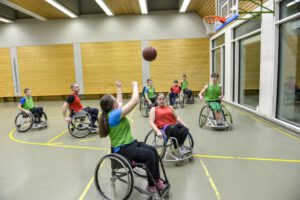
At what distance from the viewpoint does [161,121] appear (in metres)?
3.23

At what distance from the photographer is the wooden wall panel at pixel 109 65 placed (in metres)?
11.0

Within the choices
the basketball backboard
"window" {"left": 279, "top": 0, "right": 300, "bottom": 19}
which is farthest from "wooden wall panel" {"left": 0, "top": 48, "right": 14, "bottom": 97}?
"window" {"left": 279, "top": 0, "right": 300, "bottom": 19}

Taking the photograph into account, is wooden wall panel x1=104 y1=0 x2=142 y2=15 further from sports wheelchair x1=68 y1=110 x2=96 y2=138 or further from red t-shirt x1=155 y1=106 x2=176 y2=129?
red t-shirt x1=155 y1=106 x2=176 y2=129

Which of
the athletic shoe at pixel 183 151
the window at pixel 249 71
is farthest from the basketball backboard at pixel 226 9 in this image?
the athletic shoe at pixel 183 151

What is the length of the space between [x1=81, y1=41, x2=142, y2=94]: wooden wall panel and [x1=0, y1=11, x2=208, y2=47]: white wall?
39 cm

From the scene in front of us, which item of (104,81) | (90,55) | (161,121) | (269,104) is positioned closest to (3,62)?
(90,55)

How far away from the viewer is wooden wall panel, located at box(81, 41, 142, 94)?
432 inches

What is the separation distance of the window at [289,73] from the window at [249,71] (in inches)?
45.2

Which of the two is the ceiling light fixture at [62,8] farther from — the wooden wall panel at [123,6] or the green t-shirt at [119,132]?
the green t-shirt at [119,132]

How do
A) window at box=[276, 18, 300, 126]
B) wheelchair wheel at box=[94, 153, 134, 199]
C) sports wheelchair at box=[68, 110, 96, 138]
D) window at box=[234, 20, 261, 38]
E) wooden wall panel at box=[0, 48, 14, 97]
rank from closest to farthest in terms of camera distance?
1. wheelchair wheel at box=[94, 153, 134, 199]
2. window at box=[276, 18, 300, 126]
3. sports wheelchair at box=[68, 110, 96, 138]
4. window at box=[234, 20, 261, 38]
5. wooden wall panel at box=[0, 48, 14, 97]

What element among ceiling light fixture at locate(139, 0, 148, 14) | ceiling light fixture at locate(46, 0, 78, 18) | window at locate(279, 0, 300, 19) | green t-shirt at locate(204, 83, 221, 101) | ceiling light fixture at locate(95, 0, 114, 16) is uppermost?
ceiling light fixture at locate(139, 0, 148, 14)

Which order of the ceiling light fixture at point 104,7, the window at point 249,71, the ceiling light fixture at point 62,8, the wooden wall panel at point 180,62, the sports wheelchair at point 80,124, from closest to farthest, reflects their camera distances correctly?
the sports wheelchair at point 80,124 → the window at point 249,71 → the ceiling light fixture at point 62,8 → the ceiling light fixture at point 104,7 → the wooden wall panel at point 180,62

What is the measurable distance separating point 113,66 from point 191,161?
8.70 m

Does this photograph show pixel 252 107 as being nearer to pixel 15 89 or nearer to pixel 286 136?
pixel 286 136
